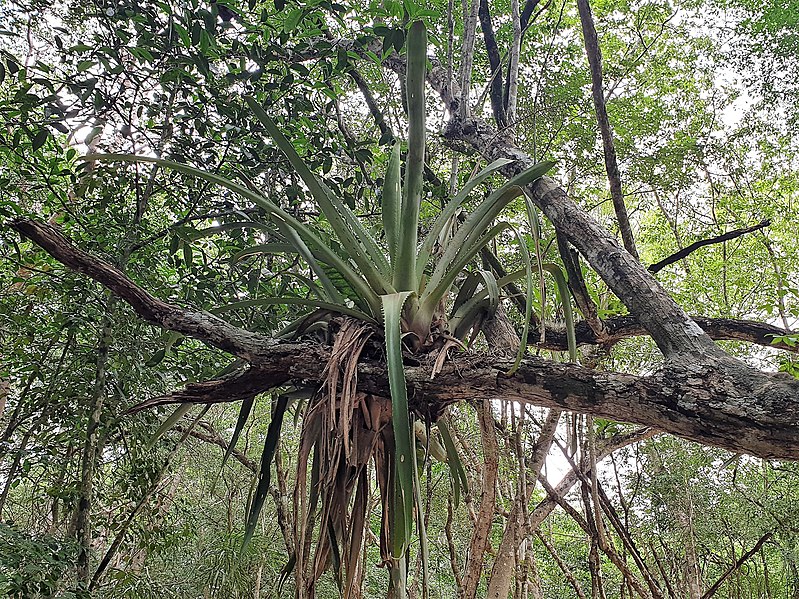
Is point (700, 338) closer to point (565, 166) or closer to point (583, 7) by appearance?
point (583, 7)

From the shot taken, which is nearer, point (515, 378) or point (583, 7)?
point (515, 378)

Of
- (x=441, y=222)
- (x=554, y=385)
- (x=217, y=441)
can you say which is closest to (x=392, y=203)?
(x=441, y=222)

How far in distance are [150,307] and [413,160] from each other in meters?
0.52

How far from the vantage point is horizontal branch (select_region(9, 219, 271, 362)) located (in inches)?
37.4

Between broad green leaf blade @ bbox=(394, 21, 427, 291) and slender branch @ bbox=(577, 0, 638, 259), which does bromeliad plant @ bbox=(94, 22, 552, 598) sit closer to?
broad green leaf blade @ bbox=(394, 21, 427, 291)

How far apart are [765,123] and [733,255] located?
91cm

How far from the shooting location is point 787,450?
0.71 metres

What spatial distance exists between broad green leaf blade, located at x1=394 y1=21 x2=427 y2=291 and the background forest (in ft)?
0.48

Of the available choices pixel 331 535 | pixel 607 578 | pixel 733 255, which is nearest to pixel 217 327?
pixel 331 535

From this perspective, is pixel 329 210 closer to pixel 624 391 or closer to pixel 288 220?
pixel 288 220

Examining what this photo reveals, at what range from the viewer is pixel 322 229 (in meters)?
1.81

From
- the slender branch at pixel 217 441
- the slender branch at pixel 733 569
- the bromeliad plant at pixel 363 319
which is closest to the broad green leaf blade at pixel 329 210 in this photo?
the bromeliad plant at pixel 363 319

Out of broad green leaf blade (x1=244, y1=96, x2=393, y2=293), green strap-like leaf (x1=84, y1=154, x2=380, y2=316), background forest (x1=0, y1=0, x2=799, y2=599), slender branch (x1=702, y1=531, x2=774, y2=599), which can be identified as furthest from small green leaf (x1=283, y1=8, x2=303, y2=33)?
slender branch (x1=702, y1=531, x2=774, y2=599)

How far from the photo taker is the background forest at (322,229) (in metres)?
1.36
